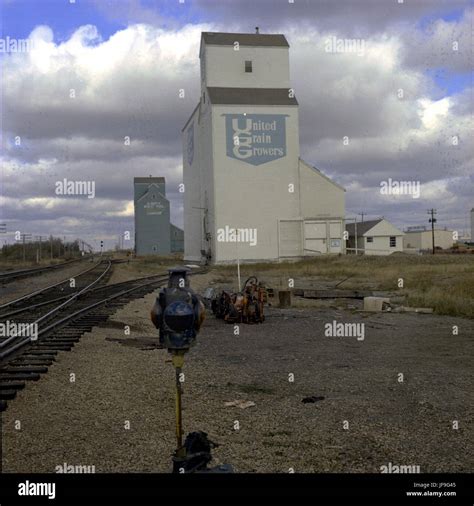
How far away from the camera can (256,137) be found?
49.9 meters

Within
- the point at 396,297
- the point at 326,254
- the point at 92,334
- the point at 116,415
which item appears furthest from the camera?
the point at 326,254

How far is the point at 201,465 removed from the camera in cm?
454

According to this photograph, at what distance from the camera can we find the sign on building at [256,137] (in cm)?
4938

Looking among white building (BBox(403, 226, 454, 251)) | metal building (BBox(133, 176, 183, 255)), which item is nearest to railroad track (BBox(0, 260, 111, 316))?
metal building (BBox(133, 176, 183, 255))

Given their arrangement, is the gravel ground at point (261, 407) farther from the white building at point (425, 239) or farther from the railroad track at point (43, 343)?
the white building at point (425, 239)

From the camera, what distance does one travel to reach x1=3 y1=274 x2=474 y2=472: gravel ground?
5.45 metres

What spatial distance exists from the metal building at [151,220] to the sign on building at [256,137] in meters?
42.7

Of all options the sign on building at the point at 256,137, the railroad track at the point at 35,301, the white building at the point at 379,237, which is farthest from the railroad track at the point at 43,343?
the white building at the point at 379,237

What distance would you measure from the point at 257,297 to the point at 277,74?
40342mm

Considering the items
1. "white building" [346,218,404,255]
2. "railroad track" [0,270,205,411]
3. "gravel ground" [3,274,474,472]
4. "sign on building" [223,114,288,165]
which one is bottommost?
"gravel ground" [3,274,474,472]

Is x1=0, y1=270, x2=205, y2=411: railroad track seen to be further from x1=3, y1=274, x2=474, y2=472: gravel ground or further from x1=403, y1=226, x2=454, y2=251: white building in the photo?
x1=403, y1=226, x2=454, y2=251: white building

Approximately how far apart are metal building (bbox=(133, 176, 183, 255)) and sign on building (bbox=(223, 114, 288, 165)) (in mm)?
42738
